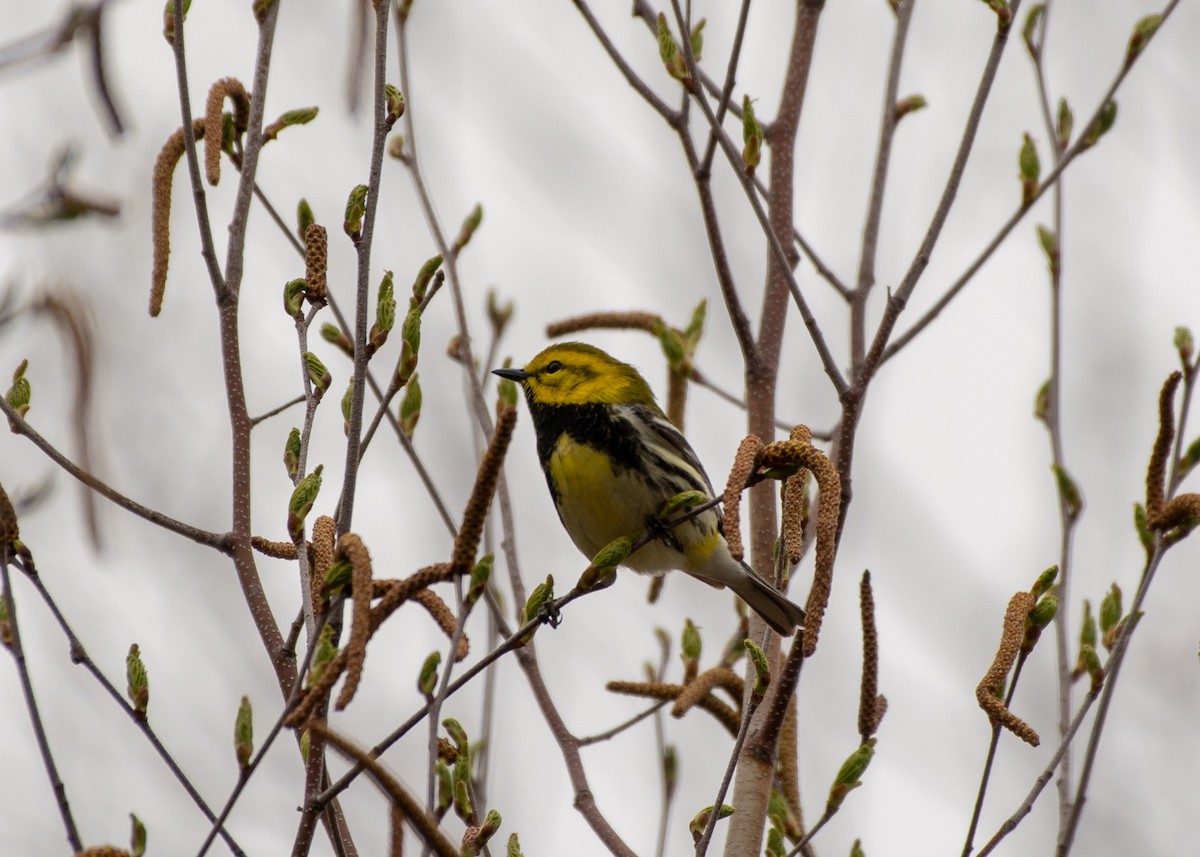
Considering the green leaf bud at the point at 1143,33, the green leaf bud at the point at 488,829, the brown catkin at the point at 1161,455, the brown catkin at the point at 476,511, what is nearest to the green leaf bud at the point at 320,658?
the brown catkin at the point at 476,511

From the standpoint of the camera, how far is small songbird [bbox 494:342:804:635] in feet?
13.4

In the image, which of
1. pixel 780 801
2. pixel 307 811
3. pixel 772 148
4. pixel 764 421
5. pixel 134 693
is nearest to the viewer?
pixel 307 811

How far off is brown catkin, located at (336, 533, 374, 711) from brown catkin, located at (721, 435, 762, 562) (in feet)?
2.05

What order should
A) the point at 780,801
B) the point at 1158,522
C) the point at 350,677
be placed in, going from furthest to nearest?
the point at 780,801
the point at 1158,522
the point at 350,677

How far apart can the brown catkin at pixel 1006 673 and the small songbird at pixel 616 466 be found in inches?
53.7

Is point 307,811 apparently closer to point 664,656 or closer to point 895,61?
point 664,656

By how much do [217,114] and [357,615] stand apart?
1315mm

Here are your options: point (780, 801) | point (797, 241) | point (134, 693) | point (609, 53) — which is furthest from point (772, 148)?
point (134, 693)

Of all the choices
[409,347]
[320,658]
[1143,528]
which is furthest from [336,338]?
[1143,528]

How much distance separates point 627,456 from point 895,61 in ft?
4.77

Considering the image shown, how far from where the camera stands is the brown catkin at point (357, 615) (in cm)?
175

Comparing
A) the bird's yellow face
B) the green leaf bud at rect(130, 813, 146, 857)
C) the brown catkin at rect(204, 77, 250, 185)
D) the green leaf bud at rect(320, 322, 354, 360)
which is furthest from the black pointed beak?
the green leaf bud at rect(130, 813, 146, 857)

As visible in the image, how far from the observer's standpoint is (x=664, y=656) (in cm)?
389

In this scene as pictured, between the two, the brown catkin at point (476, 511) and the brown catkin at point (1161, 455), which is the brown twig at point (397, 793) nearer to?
the brown catkin at point (476, 511)
